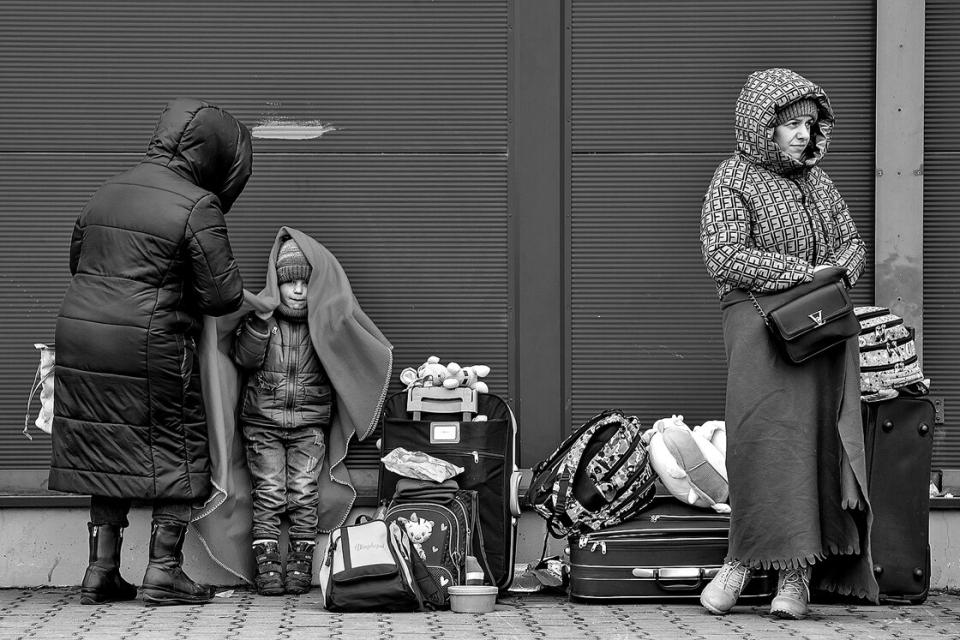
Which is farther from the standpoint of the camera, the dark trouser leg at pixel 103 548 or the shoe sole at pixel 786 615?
the dark trouser leg at pixel 103 548

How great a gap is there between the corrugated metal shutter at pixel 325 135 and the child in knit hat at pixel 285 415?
35cm

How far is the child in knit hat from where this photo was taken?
6.00 m

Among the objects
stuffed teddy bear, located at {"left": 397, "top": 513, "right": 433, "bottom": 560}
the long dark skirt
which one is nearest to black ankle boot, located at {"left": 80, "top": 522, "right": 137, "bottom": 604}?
stuffed teddy bear, located at {"left": 397, "top": 513, "right": 433, "bottom": 560}

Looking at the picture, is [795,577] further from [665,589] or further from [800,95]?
[800,95]

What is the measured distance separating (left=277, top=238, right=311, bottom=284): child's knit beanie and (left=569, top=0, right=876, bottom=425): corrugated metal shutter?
1.25m

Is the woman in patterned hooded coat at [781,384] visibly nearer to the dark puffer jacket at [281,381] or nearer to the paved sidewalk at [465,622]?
the paved sidewalk at [465,622]

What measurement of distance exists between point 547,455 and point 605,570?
0.91m

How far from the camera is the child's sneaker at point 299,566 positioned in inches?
233

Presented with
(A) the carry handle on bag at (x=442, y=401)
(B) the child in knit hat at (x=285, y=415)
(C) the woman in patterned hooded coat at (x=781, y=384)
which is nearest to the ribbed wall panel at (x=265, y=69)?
(B) the child in knit hat at (x=285, y=415)

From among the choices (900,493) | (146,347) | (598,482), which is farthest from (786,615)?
(146,347)

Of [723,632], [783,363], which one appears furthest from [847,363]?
[723,632]

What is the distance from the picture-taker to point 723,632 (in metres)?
4.89

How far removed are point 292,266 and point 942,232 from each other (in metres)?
3.00

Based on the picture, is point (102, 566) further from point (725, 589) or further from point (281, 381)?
point (725, 589)
